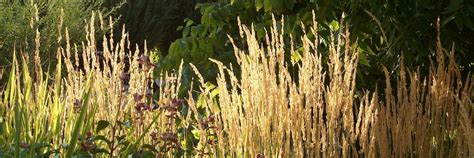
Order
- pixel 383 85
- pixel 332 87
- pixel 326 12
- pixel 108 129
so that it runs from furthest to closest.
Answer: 1. pixel 383 85
2. pixel 326 12
3. pixel 108 129
4. pixel 332 87

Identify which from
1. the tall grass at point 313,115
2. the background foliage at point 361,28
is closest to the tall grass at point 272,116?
the tall grass at point 313,115

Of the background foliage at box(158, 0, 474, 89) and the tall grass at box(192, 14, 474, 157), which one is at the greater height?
the background foliage at box(158, 0, 474, 89)

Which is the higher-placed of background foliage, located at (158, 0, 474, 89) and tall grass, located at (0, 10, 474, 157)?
background foliage, located at (158, 0, 474, 89)

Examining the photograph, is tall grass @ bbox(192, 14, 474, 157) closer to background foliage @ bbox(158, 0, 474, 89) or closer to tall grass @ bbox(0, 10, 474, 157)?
tall grass @ bbox(0, 10, 474, 157)

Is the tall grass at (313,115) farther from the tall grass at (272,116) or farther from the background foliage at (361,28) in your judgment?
the background foliage at (361,28)

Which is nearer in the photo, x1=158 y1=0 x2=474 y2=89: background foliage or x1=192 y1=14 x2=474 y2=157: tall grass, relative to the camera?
x1=192 y1=14 x2=474 y2=157: tall grass

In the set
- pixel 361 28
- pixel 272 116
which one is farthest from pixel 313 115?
pixel 361 28

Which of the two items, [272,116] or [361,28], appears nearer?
[272,116]

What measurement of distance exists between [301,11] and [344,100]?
4.99 feet

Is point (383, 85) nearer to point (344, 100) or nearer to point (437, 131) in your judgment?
point (437, 131)

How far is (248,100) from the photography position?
2.97 meters

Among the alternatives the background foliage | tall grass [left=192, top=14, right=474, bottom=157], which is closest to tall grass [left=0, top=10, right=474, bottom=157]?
tall grass [left=192, top=14, right=474, bottom=157]

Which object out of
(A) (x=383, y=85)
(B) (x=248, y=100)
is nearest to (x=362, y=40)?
(A) (x=383, y=85)

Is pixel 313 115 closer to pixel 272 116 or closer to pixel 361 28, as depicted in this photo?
pixel 272 116
